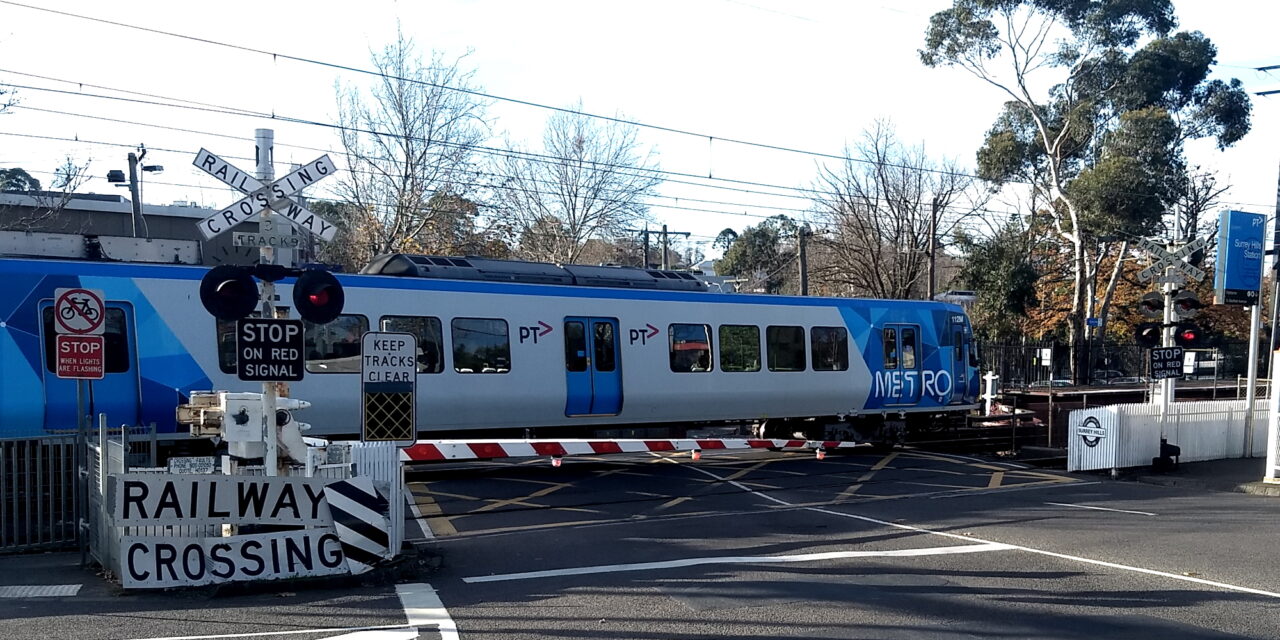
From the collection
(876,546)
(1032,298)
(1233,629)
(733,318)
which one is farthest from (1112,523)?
(1032,298)

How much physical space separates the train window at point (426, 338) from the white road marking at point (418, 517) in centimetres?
187

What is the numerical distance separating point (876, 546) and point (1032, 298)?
36.8 meters

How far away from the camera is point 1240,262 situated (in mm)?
22969

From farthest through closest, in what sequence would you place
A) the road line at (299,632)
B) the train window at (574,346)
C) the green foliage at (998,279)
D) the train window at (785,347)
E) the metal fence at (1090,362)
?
the green foliage at (998,279), the metal fence at (1090,362), the train window at (785,347), the train window at (574,346), the road line at (299,632)

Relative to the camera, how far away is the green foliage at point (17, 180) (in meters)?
41.0

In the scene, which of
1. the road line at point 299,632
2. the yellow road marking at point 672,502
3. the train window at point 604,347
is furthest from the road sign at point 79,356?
the train window at point 604,347

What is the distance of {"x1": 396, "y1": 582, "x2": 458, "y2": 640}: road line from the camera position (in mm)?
7758

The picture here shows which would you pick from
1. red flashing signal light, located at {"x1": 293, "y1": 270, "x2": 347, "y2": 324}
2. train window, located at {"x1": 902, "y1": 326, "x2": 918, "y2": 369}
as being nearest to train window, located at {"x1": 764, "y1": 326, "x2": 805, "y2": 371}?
train window, located at {"x1": 902, "y1": 326, "x2": 918, "y2": 369}

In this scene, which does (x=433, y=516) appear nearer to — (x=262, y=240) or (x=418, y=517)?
(x=418, y=517)

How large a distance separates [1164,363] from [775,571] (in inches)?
467

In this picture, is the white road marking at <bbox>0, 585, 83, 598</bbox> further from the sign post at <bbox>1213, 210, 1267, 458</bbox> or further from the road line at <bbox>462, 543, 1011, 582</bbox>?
the sign post at <bbox>1213, 210, 1267, 458</bbox>

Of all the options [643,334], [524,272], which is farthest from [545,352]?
[643,334]

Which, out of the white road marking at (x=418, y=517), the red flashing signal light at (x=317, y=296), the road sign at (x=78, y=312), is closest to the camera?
the red flashing signal light at (x=317, y=296)

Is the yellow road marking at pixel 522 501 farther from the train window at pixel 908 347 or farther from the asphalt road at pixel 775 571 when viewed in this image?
the train window at pixel 908 347
